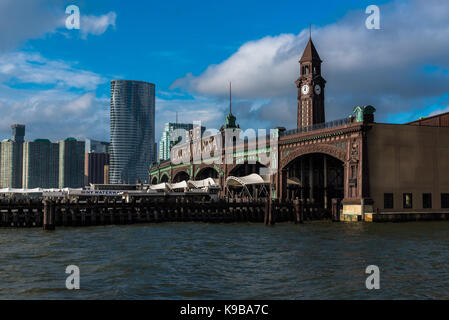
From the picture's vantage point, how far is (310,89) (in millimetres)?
123688

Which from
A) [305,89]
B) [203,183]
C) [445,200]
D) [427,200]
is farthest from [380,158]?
[305,89]

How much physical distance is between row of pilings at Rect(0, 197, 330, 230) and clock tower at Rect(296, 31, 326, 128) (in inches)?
1996

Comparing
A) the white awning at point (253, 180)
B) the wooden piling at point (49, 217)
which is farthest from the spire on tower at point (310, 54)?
the wooden piling at point (49, 217)

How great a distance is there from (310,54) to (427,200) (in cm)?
6086

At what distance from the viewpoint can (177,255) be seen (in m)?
34.9

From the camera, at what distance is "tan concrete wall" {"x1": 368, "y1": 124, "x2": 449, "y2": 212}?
70000 mm

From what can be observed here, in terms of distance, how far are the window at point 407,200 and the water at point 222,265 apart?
905 inches

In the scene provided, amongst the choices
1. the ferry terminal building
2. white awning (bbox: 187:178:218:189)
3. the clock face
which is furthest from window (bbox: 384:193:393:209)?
the clock face

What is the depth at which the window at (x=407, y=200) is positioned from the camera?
71625mm

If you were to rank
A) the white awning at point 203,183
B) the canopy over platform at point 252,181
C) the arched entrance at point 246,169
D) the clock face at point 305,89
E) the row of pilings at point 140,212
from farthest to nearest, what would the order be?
the clock face at point 305,89, the arched entrance at point 246,169, the white awning at point 203,183, the canopy over platform at point 252,181, the row of pilings at point 140,212

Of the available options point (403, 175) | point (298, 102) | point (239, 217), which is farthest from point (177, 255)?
point (298, 102)

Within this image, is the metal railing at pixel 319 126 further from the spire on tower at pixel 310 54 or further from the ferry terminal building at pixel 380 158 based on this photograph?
the spire on tower at pixel 310 54
